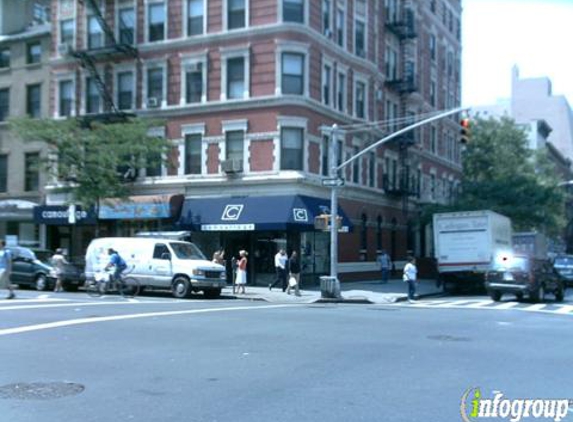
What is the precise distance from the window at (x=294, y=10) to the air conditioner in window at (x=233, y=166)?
6.62 meters

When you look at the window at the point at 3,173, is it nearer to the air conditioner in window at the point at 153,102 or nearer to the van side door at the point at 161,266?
the air conditioner in window at the point at 153,102

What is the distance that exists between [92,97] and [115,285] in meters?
14.3

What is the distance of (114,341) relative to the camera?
11.3m

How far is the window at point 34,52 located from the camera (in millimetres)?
36281

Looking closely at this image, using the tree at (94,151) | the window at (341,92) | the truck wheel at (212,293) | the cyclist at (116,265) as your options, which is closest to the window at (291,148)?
the window at (341,92)

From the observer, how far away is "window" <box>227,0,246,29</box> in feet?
98.8

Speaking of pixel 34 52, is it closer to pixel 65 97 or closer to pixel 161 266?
pixel 65 97

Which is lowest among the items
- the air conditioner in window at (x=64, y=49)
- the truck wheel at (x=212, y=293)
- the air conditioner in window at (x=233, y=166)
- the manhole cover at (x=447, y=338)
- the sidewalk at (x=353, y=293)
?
the sidewalk at (x=353, y=293)

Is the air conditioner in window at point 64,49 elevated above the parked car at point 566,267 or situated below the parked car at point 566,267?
above

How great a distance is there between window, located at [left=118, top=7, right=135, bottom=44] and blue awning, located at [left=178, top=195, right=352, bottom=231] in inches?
357

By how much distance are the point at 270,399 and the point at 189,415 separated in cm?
105

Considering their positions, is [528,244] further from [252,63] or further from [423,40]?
[252,63]

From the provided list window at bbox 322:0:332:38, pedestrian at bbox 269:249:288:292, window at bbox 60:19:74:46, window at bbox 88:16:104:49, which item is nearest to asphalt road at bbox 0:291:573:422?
pedestrian at bbox 269:249:288:292

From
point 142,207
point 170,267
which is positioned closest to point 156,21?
point 142,207
